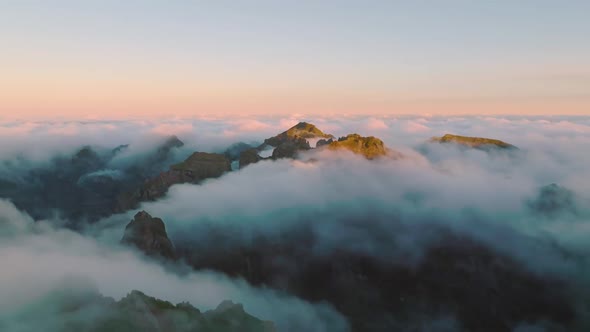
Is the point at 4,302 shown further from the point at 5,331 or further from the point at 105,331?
the point at 105,331

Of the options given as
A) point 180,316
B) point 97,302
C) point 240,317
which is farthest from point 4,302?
point 240,317

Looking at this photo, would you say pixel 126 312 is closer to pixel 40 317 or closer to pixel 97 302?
pixel 97 302

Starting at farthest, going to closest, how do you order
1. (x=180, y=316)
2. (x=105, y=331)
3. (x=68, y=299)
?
(x=68, y=299) < (x=180, y=316) < (x=105, y=331)

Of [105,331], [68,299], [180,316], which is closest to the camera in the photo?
[105,331]

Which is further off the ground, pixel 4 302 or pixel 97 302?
pixel 97 302

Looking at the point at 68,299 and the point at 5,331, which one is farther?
the point at 68,299

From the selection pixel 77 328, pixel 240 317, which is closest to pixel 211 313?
pixel 240 317
